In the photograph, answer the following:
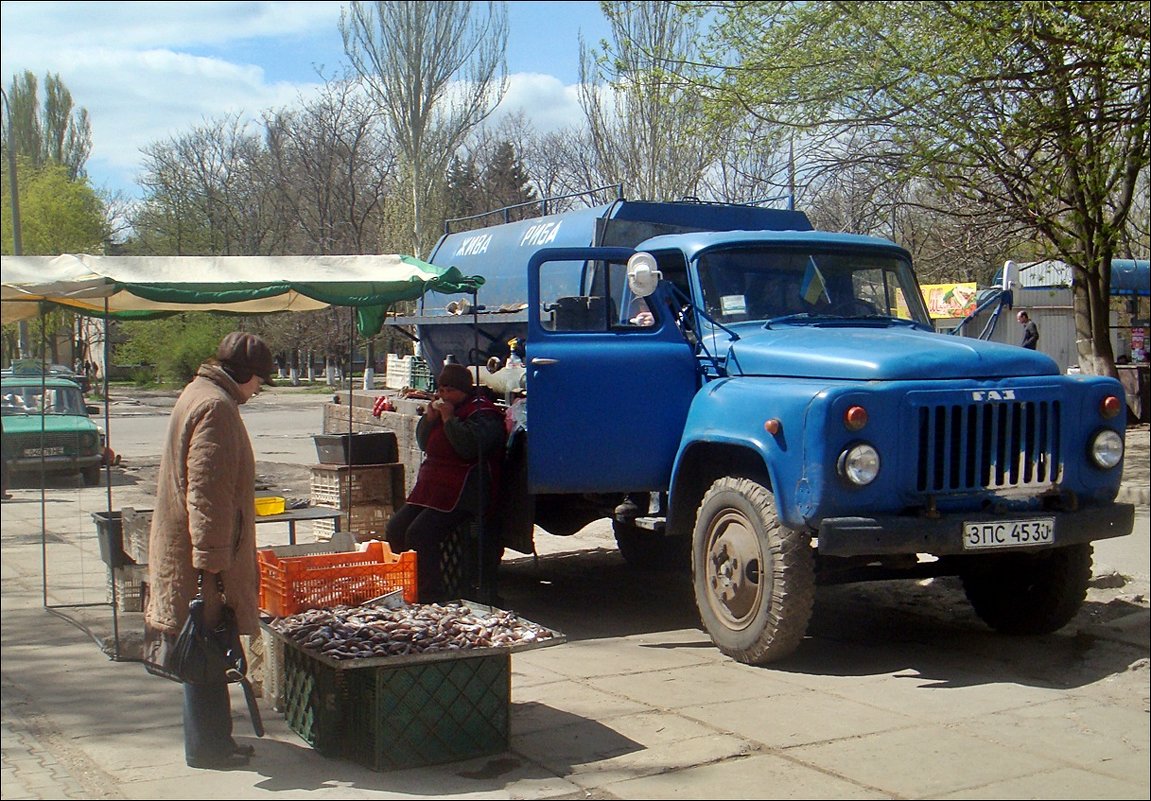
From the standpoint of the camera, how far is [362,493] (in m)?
8.74

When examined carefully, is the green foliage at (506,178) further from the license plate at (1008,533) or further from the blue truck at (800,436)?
the license plate at (1008,533)

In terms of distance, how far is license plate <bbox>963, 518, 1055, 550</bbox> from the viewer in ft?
19.9

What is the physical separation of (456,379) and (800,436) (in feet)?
8.01

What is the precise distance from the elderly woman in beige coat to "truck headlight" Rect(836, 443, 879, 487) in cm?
285

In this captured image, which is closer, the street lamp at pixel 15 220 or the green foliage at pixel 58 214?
the street lamp at pixel 15 220

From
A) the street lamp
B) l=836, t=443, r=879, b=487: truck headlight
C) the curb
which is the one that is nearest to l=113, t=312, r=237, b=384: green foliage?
the street lamp

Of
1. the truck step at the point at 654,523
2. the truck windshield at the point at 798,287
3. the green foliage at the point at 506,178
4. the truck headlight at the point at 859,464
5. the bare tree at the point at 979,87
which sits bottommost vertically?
the truck step at the point at 654,523

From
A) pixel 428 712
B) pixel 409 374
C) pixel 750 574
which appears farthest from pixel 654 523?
pixel 409 374

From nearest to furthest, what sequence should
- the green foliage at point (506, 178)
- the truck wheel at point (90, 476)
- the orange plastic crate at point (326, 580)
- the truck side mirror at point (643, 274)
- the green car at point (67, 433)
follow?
the orange plastic crate at point (326, 580)
the truck side mirror at point (643, 274)
the green car at point (67, 433)
the truck wheel at point (90, 476)
the green foliage at point (506, 178)

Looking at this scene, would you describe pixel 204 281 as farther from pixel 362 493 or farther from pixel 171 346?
pixel 171 346

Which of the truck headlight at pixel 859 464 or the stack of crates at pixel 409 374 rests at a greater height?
the stack of crates at pixel 409 374

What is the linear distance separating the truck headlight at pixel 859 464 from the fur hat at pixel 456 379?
2.64 metres

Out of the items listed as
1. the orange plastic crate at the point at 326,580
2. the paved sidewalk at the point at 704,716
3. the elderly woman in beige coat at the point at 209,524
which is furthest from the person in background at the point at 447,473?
the elderly woman in beige coat at the point at 209,524

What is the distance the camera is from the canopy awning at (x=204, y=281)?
632cm
